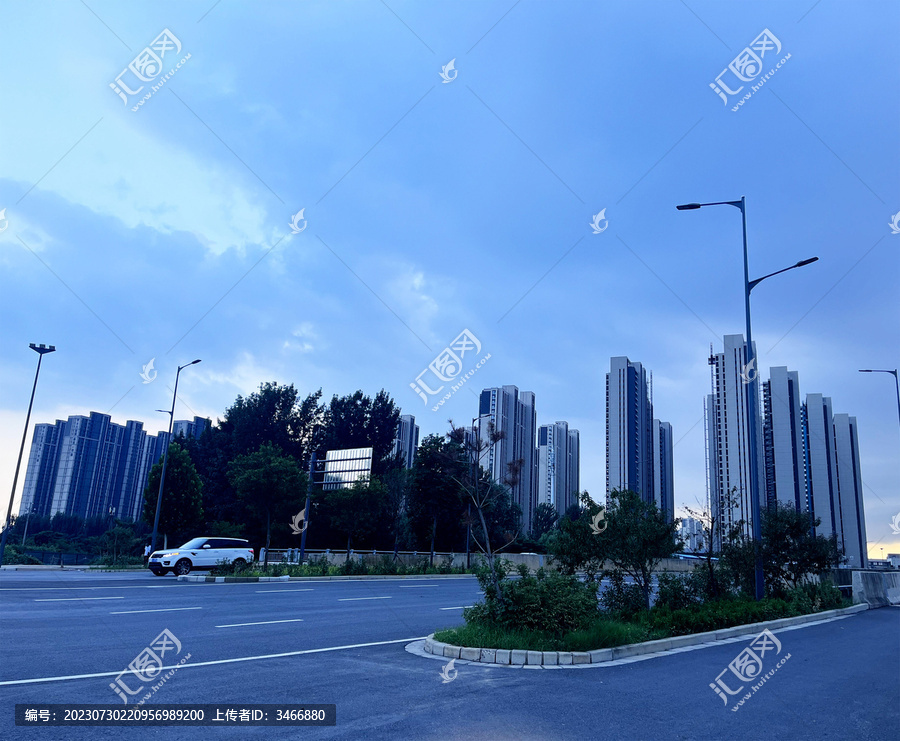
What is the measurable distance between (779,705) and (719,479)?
28.9m

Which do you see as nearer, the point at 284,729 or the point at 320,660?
the point at 284,729

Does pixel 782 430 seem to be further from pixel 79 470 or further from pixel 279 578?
pixel 79 470

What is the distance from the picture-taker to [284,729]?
5.81 metres

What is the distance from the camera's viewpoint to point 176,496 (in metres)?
43.8

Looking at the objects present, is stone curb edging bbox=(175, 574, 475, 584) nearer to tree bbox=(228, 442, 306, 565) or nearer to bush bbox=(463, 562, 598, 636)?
tree bbox=(228, 442, 306, 565)

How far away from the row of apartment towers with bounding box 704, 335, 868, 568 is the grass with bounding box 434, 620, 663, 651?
24954 millimetres

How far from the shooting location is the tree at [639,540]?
45.1 feet

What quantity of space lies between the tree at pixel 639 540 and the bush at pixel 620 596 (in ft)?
0.41

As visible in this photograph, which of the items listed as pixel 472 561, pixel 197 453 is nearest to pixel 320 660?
pixel 472 561

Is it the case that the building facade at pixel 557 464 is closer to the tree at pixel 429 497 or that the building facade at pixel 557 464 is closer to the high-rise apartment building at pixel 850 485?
the high-rise apartment building at pixel 850 485

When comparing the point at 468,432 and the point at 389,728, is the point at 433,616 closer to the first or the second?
the point at 468,432

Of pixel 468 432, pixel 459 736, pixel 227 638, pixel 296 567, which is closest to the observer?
pixel 459 736

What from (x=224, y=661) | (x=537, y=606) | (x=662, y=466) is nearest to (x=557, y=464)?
(x=662, y=466)

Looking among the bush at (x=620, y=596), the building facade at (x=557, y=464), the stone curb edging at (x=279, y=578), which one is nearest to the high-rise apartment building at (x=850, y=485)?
the building facade at (x=557, y=464)
